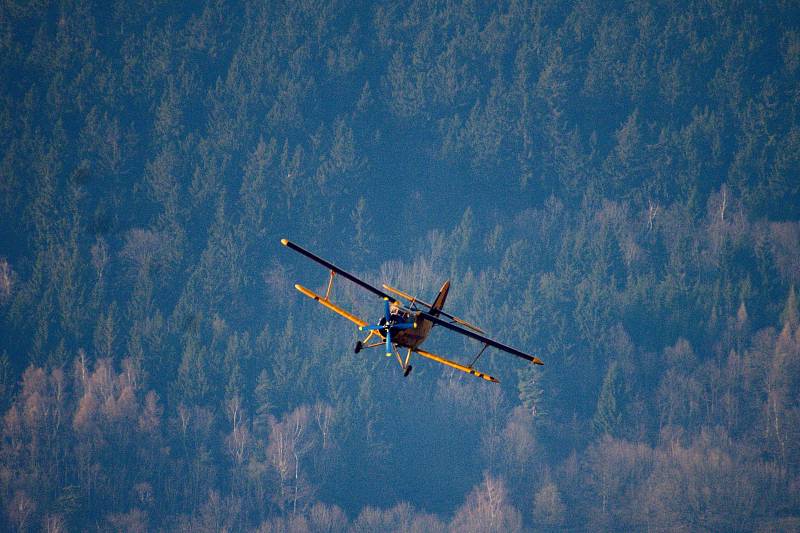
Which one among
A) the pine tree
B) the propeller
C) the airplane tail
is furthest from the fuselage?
the pine tree

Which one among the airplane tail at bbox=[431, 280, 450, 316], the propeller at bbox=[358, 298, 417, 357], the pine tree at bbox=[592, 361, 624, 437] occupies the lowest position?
the propeller at bbox=[358, 298, 417, 357]

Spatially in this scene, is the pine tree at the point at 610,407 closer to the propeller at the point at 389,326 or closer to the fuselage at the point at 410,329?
the fuselage at the point at 410,329

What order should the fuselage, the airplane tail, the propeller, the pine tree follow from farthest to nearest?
1. the pine tree
2. the airplane tail
3. the fuselage
4. the propeller

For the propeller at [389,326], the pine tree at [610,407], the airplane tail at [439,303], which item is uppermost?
the pine tree at [610,407]

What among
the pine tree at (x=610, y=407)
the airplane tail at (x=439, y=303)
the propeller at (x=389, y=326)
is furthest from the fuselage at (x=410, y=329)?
the pine tree at (x=610, y=407)

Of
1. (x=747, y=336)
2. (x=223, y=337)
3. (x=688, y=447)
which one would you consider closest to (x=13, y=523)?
(x=223, y=337)

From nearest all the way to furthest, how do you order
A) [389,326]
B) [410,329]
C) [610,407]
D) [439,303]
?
[389,326]
[410,329]
[439,303]
[610,407]

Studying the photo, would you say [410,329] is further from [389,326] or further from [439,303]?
[439,303]

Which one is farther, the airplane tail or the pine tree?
the pine tree

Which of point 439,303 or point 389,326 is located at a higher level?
point 439,303

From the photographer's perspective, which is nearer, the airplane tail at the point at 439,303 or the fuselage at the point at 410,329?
A: the fuselage at the point at 410,329

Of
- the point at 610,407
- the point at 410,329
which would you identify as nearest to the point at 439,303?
the point at 410,329

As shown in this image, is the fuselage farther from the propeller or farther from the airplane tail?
the propeller

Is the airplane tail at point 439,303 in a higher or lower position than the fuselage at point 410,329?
higher
